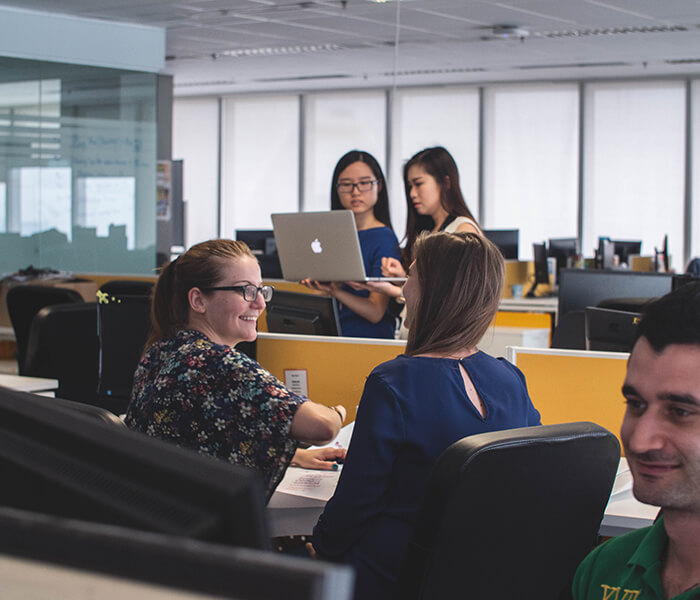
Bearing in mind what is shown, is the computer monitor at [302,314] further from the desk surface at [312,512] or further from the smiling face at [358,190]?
the desk surface at [312,512]

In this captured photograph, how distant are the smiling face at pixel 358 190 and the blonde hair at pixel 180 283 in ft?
4.94

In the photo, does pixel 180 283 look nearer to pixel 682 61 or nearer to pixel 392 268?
pixel 392 268

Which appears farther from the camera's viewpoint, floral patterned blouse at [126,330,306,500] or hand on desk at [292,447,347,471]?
hand on desk at [292,447,347,471]

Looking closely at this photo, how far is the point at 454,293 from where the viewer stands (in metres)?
1.82

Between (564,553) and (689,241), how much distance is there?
358 inches

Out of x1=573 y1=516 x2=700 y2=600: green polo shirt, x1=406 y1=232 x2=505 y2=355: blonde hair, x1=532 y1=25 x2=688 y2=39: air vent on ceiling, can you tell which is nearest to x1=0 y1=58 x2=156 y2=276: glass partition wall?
x1=532 y1=25 x2=688 y2=39: air vent on ceiling

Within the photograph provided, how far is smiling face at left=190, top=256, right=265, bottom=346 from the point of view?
6.81 feet

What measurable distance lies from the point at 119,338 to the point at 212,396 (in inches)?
59.2

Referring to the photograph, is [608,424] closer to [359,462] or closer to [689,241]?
[359,462]

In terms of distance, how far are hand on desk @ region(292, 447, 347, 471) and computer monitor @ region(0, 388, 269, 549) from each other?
171 centimetres

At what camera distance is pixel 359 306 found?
133 inches

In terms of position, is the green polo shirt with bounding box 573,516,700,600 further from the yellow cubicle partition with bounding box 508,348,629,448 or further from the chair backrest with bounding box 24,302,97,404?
the chair backrest with bounding box 24,302,97,404

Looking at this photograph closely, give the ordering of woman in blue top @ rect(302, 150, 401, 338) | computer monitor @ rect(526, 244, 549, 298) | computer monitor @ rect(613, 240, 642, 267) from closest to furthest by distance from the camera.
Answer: woman in blue top @ rect(302, 150, 401, 338), computer monitor @ rect(526, 244, 549, 298), computer monitor @ rect(613, 240, 642, 267)

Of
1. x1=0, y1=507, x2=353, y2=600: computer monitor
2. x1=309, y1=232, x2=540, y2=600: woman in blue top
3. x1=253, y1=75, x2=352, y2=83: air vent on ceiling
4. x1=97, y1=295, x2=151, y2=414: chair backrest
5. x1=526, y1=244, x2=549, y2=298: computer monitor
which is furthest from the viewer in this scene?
x1=253, y1=75, x2=352, y2=83: air vent on ceiling
